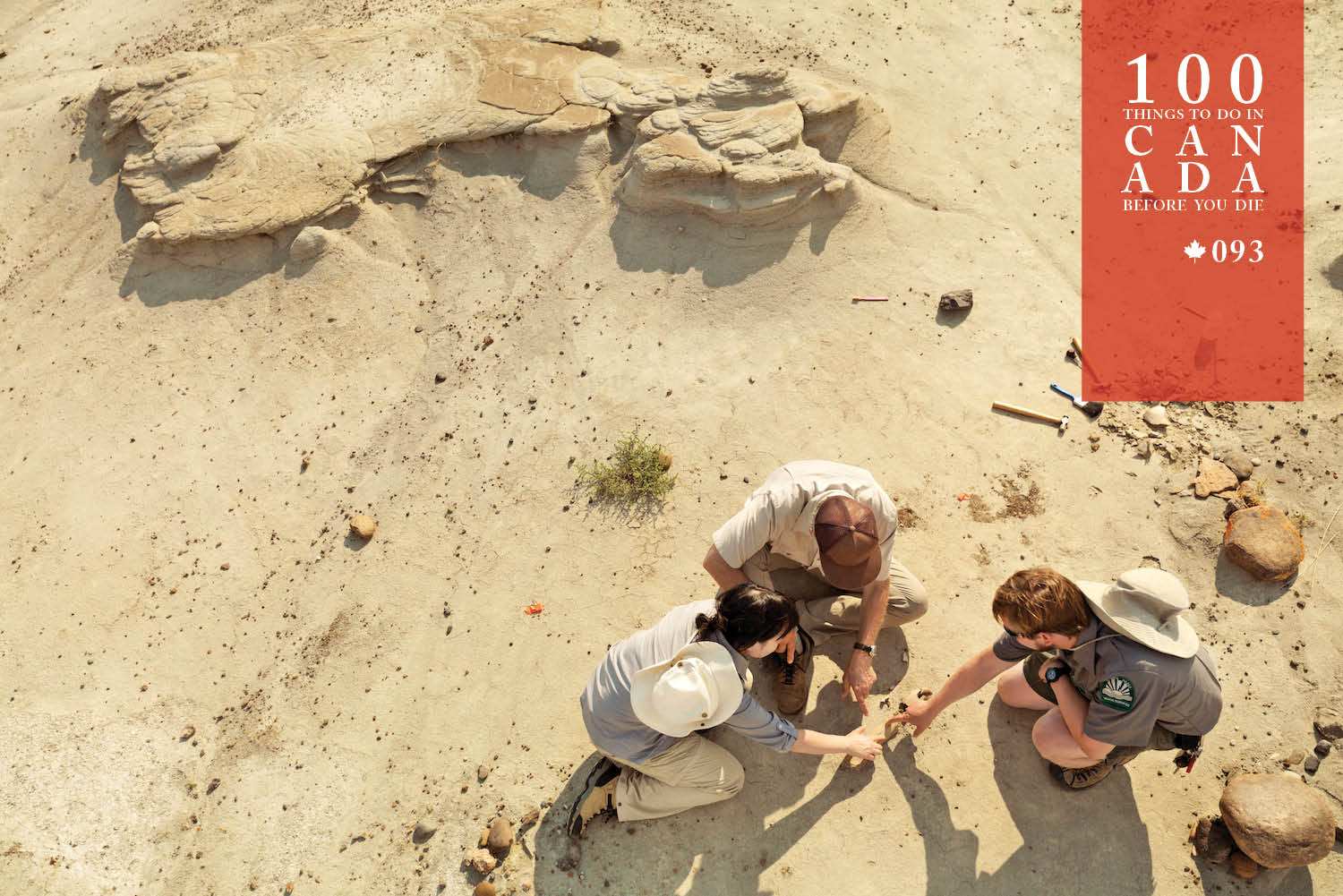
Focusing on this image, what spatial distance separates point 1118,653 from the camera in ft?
11.1

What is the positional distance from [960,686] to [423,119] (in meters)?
5.76

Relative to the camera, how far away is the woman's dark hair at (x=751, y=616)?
129 inches

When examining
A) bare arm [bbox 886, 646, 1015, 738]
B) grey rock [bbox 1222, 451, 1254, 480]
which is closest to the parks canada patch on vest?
bare arm [bbox 886, 646, 1015, 738]

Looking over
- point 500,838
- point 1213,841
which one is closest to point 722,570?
point 500,838

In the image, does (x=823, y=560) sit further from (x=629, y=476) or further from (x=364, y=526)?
(x=364, y=526)

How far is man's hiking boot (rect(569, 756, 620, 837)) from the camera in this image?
13.4 ft

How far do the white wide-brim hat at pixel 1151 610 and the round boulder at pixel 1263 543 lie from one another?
1533mm

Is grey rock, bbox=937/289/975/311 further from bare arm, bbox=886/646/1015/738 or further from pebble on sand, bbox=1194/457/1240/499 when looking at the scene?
bare arm, bbox=886/646/1015/738

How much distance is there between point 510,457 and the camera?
5.53 meters

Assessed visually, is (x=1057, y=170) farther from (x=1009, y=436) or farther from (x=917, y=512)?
(x=917, y=512)

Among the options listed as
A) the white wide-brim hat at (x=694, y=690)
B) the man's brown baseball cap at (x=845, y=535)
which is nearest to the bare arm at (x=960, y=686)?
the man's brown baseball cap at (x=845, y=535)

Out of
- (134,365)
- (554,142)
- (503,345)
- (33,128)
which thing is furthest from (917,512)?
(33,128)

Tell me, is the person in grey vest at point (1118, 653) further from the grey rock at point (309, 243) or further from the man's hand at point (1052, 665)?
the grey rock at point (309, 243)

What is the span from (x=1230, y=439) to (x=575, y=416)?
4.16 meters
